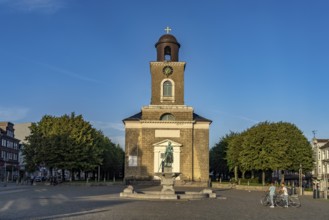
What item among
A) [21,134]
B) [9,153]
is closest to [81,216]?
[9,153]

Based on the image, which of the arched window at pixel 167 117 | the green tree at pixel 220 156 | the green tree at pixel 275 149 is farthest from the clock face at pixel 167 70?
the green tree at pixel 220 156

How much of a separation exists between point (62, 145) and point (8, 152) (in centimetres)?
5198

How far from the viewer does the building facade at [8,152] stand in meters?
98.1

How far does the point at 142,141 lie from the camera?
61562 mm

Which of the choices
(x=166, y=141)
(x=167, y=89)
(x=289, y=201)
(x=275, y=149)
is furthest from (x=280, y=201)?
(x=167, y=89)

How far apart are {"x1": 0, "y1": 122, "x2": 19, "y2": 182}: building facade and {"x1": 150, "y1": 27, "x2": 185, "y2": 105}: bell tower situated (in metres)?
49.1

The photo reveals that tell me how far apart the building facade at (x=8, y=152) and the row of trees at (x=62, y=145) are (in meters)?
39.7

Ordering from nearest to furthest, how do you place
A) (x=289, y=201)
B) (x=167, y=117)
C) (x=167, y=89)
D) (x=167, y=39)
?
(x=289, y=201), (x=167, y=117), (x=167, y=39), (x=167, y=89)

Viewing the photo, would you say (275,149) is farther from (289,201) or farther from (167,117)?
(289,201)

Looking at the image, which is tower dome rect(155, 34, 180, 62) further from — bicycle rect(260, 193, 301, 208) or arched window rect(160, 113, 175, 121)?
bicycle rect(260, 193, 301, 208)

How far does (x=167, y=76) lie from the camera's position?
65.9 m

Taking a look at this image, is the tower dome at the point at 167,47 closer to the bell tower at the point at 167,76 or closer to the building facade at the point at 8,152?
the bell tower at the point at 167,76

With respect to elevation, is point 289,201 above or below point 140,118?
below

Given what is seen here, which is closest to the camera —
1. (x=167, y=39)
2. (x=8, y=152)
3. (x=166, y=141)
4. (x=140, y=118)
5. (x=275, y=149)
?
(x=275, y=149)
